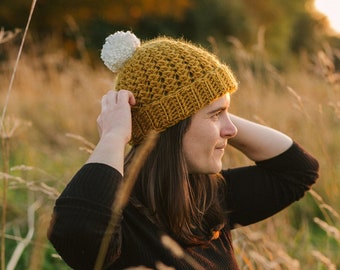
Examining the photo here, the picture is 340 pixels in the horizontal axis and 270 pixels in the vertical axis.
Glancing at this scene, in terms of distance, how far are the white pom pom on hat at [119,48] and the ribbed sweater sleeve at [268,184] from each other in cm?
63

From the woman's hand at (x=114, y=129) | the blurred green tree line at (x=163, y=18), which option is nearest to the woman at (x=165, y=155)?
the woman's hand at (x=114, y=129)

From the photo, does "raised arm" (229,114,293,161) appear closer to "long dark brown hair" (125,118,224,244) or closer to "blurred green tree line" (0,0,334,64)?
"long dark brown hair" (125,118,224,244)

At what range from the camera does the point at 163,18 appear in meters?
20.0

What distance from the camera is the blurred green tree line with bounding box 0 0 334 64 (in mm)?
15820

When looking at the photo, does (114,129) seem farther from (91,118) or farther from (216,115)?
(91,118)

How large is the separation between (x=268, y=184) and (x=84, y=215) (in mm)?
970

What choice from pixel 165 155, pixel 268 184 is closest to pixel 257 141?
pixel 268 184

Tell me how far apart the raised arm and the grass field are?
0.39 ft

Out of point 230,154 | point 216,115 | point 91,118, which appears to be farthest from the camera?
point 91,118

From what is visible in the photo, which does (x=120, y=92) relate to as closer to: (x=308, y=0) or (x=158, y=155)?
(x=158, y=155)

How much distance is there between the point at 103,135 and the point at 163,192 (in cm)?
31

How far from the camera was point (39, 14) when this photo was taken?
650 inches

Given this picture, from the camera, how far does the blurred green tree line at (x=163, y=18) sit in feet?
51.9

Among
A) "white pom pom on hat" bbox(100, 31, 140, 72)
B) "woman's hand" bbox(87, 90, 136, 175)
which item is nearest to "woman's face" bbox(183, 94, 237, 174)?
"woman's hand" bbox(87, 90, 136, 175)
